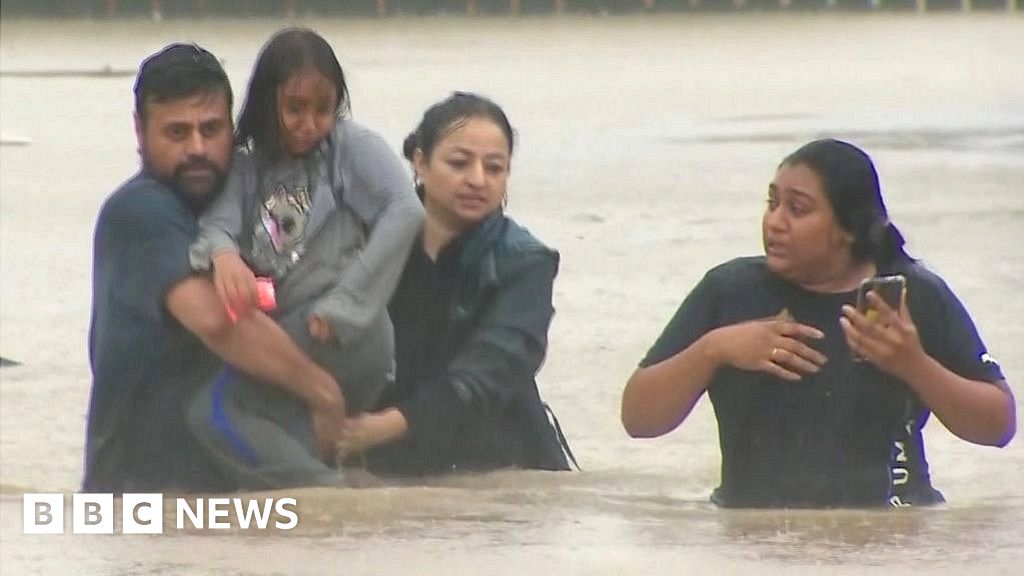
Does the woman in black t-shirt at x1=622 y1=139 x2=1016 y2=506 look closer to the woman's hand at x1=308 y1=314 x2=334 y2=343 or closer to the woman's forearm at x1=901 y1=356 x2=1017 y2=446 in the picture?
the woman's forearm at x1=901 y1=356 x2=1017 y2=446

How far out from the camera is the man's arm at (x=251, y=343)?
5.08 meters

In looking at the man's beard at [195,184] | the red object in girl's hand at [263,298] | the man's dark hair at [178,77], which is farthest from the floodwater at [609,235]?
the man's dark hair at [178,77]

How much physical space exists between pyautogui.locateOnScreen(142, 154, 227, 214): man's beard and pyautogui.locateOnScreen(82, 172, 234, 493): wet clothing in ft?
0.08

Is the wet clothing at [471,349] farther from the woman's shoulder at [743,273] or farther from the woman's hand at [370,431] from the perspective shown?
the woman's shoulder at [743,273]

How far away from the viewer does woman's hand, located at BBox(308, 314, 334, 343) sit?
5.08 metres

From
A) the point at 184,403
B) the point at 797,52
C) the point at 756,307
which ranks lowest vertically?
the point at 797,52

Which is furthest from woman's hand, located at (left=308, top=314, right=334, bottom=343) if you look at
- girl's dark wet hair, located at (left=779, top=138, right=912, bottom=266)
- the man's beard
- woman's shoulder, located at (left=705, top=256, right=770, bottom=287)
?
girl's dark wet hair, located at (left=779, top=138, right=912, bottom=266)

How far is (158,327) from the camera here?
5180 mm

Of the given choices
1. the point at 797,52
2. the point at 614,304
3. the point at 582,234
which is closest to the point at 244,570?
the point at 614,304

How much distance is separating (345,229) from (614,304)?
14.2 ft

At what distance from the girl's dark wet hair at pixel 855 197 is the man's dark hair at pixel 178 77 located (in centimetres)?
134

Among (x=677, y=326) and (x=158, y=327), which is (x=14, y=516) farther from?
(x=677, y=326)

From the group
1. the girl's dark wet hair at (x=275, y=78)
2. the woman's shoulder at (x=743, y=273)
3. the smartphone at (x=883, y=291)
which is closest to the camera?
the smartphone at (x=883, y=291)

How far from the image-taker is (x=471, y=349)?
537 centimetres
